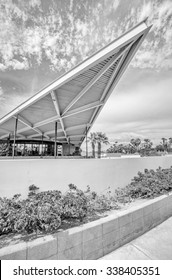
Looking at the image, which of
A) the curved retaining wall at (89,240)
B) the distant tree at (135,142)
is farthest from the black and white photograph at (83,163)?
the distant tree at (135,142)

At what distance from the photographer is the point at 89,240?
253cm

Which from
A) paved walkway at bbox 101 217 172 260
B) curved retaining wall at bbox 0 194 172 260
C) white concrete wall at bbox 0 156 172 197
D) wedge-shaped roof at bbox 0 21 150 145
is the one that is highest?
wedge-shaped roof at bbox 0 21 150 145

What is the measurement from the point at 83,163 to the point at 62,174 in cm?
115

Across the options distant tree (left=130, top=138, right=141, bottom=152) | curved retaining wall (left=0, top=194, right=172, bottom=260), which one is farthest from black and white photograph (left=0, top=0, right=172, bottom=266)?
distant tree (left=130, top=138, right=141, bottom=152)

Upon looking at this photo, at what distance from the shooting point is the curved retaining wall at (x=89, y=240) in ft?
6.79

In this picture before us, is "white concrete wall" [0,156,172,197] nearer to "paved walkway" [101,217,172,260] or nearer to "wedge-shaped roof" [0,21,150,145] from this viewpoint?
"paved walkway" [101,217,172,260]

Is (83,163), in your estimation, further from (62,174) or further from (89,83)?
(89,83)

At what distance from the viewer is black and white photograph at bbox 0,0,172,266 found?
251cm

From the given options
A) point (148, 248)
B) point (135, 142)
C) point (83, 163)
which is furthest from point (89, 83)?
point (135, 142)

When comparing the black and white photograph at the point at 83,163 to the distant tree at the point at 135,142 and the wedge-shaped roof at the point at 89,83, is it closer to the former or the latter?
the wedge-shaped roof at the point at 89,83

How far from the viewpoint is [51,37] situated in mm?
6629

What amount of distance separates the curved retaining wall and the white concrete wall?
3.21m

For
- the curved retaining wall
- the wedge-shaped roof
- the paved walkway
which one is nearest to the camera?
the curved retaining wall
